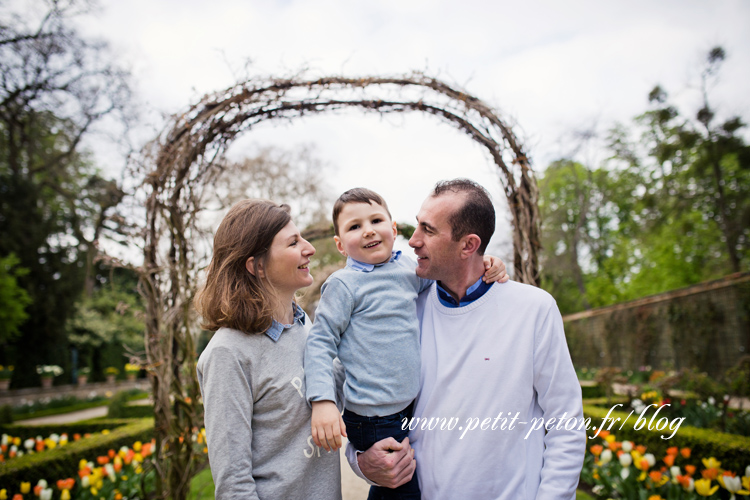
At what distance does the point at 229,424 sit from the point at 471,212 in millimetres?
1172

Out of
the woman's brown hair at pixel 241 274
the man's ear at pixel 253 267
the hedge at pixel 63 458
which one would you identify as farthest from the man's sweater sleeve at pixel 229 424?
the hedge at pixel 63 458

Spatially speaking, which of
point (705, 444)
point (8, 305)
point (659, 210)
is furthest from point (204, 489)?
point (659, 210)

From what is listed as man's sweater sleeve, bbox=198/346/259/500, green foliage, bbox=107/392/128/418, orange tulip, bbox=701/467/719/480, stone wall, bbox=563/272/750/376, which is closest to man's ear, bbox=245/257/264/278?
man's sweater sleeve, bbox=198/346/259/500

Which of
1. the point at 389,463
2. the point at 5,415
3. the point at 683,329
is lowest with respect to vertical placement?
the point at 5,415

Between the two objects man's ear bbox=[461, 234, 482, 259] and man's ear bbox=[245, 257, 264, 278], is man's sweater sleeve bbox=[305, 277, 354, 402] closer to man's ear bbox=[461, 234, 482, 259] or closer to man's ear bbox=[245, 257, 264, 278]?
man's ear bbox=[245, 257, 264, 278]

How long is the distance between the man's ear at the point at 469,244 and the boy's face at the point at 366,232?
31cm

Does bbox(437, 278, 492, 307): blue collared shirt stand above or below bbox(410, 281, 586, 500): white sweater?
above

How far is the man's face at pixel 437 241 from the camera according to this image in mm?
1848

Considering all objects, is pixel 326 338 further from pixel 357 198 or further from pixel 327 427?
pixel 357 198

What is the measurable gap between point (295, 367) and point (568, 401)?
0.98 meters

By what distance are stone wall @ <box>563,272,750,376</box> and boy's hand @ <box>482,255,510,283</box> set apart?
9.58m

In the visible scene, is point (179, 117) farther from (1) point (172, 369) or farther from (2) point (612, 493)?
(2) point (612, 493)

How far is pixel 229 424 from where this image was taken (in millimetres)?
1474

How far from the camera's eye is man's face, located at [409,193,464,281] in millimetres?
1848
